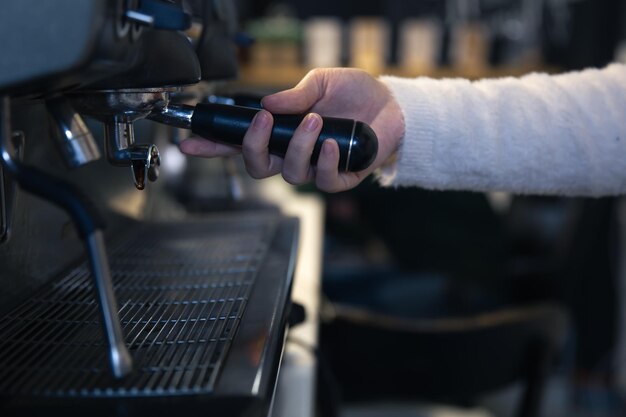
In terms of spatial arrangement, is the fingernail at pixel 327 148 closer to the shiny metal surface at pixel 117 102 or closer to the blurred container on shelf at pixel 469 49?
the shiny metal surface at pixel 117 102

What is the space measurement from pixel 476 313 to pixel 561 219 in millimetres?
733

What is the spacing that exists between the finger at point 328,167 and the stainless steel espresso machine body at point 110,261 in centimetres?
9

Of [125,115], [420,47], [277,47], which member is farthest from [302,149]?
[420,47]

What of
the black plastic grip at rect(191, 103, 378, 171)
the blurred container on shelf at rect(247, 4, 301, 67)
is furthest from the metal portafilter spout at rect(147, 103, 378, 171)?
the blurred container on shelf at rect(247, 4, 301, 67)

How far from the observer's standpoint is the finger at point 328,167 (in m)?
→ 0.50

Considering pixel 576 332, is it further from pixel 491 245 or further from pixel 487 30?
pixel 487 30

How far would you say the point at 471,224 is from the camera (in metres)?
1.68

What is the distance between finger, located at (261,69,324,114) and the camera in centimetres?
57

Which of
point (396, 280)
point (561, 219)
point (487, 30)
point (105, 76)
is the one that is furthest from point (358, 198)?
point (105, 76)

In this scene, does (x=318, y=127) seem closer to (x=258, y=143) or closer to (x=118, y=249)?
(x=258, y=143)

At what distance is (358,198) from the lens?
182 centimetres

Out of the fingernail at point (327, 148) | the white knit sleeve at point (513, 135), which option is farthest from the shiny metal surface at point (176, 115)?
the white knit sleeve at point (513, 135)

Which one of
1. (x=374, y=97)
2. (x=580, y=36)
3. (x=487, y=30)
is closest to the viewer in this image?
(x=374, y=97)

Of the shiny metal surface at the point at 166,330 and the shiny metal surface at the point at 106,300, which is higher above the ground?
the shiny metal surface at the point at 106,300
